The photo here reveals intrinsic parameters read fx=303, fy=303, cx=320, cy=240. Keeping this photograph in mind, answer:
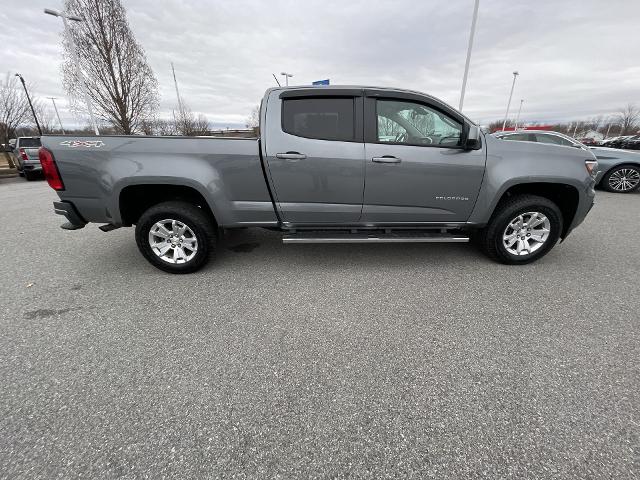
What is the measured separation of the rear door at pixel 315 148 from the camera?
10.4 ft

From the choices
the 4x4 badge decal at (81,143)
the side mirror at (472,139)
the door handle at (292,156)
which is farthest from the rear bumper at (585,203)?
the 4x4 badge decal at (81,143)

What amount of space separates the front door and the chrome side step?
210 mm

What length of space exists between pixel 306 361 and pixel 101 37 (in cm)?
2213

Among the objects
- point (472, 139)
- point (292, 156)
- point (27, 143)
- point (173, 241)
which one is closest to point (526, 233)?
point (472, 139)

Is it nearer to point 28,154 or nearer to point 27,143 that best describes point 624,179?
point 28,154

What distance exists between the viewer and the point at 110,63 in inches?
672

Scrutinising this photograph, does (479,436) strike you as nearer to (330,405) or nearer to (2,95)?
(330,405)

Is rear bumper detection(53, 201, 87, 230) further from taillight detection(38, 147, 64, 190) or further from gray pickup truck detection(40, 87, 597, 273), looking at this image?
taillight detection(38, 147, 64, 190)

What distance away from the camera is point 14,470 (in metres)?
1.48

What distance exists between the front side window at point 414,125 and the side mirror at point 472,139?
0.12m

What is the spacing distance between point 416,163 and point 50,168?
3.78m

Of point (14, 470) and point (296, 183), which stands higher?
point (296, 183)

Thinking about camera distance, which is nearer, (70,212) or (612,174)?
(70,212)

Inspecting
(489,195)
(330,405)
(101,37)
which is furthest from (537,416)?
(101,37)
